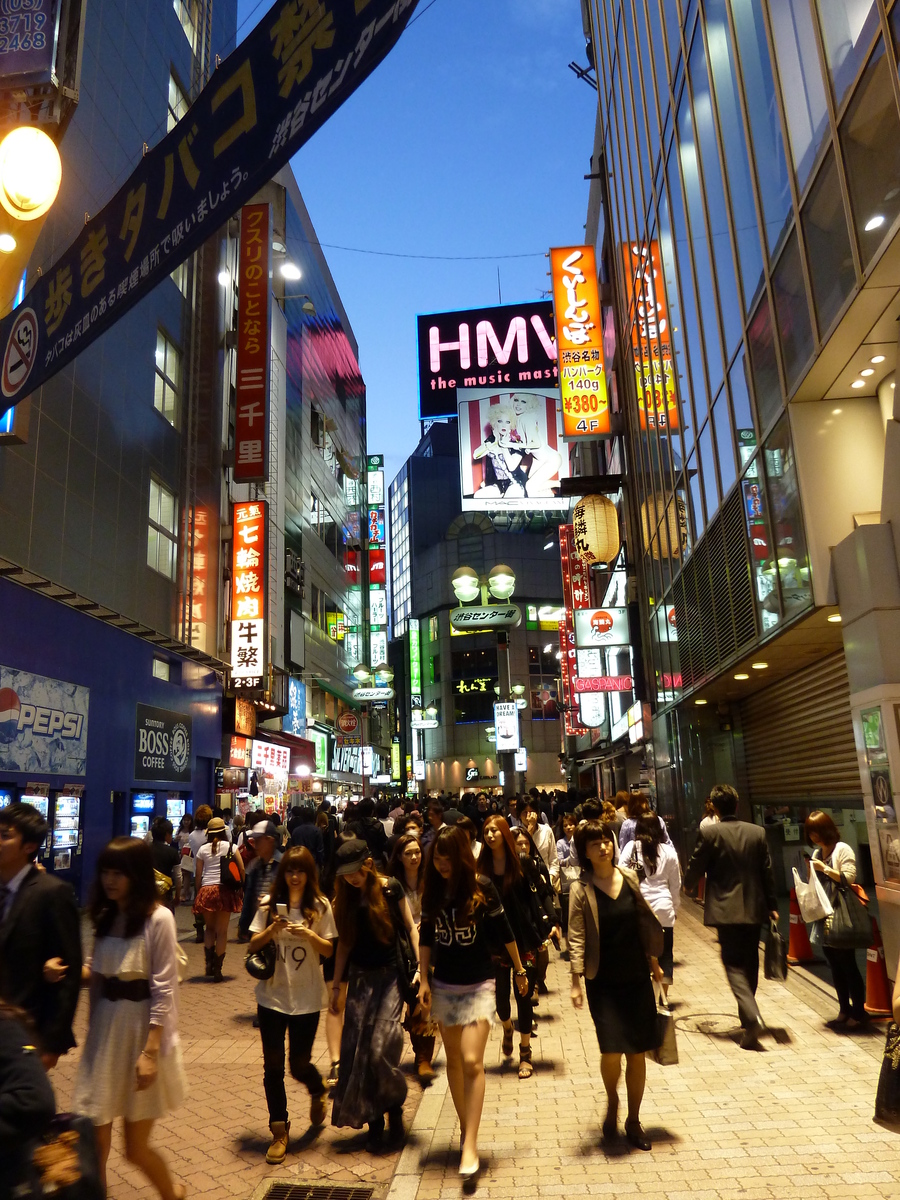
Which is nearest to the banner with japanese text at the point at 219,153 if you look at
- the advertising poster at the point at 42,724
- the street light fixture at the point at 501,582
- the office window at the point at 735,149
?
the office window at the point at 735,149

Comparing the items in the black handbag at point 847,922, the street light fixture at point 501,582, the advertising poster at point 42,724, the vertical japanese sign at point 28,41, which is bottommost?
the black handbag at point 847,922

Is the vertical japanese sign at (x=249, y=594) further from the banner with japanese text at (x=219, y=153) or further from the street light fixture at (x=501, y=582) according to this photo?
the banner with japanese text at (x=219, y=153)

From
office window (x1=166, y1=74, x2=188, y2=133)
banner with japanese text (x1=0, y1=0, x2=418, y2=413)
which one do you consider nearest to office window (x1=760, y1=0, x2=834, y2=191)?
banner with japanese text (x1=0, y1=0, x2=418, y2=413)

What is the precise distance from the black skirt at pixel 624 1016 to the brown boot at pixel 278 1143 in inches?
78.0

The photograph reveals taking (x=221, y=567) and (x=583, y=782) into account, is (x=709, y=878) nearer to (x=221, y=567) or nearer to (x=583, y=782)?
(x=221, y=567)

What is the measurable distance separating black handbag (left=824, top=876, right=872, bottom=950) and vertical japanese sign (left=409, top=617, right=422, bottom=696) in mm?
70104

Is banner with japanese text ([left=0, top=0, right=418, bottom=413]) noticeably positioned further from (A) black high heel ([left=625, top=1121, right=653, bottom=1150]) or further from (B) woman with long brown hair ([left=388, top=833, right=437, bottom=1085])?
(A) black high heel ([left=625, top=1121, right=653, bottom=1150])

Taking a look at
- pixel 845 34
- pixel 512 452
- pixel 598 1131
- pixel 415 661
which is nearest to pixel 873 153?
pixel 845 34

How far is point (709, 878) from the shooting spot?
7977 millimetres

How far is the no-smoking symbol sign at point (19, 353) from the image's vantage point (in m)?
7.83

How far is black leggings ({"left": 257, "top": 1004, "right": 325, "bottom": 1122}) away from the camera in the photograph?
5.57 meters

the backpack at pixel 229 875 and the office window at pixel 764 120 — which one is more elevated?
the office window at pixel 764 120

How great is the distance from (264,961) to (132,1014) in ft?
4.81

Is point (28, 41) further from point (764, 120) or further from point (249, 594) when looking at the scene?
point (249, 594)
